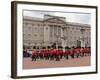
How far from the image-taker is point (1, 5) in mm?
1908

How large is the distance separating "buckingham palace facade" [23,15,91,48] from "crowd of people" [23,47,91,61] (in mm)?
36

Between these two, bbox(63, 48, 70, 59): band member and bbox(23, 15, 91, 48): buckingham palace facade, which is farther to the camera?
bbox(63, 48, 70, 59): band member

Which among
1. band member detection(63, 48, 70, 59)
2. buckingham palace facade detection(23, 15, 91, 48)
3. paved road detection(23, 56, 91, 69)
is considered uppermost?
buckingham palace facade detection(23, 15, 91, 48)

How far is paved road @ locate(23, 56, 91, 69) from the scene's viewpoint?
6.51ft

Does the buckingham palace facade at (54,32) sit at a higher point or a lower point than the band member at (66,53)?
higher

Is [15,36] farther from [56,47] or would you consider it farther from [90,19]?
[90,19]

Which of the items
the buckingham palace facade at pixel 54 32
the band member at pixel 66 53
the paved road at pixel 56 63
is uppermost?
the buckingham palace facade at pixel 54 32

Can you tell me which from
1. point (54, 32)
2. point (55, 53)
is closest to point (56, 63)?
point (55, 53)

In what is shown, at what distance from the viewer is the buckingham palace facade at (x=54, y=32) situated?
1993 millimetres

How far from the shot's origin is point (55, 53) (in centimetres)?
210

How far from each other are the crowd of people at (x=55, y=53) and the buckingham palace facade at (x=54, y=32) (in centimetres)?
4

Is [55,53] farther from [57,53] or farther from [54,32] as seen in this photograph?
Answer: [54,32]

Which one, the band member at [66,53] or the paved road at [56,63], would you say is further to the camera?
the band member at [66,53]

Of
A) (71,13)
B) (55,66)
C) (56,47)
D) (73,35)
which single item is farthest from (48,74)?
(71,13)
